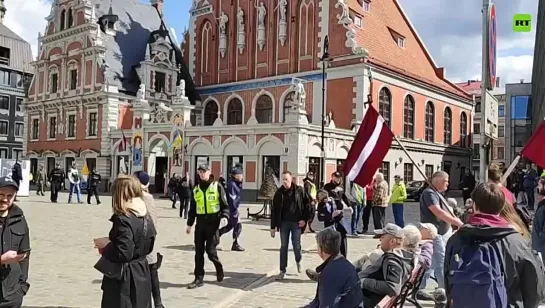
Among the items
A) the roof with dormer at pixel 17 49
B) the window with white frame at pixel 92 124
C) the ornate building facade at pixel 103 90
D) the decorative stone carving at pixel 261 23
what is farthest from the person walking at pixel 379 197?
the roof with dormer at pixel 17 49

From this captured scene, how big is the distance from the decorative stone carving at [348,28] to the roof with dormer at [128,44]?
42.1ft

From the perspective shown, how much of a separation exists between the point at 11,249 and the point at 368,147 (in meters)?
5.15

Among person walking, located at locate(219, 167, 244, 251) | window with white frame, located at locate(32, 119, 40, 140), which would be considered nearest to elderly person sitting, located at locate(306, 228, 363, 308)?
person walking, located at locate(219, 167, 244, 251)

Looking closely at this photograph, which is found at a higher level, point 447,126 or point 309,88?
point 309,88

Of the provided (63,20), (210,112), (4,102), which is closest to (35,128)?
(63,20)

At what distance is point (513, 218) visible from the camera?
4.27 metres

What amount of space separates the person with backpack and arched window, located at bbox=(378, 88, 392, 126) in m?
29.7

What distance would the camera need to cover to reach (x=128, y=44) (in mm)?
41094

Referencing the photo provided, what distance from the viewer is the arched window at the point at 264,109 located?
35.8 meters

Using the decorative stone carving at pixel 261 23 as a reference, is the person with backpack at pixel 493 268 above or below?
below

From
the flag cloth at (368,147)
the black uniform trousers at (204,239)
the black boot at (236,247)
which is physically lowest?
the black boot at (236,247)

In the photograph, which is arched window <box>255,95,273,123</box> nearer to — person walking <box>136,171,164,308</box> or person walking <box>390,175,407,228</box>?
person walking <box>390,175,407,228</box>

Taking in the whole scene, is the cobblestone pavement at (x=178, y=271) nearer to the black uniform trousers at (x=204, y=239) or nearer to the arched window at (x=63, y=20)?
the black uniform trousers at (x=204, y=239)

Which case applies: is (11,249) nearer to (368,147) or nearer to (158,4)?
(368,147)
